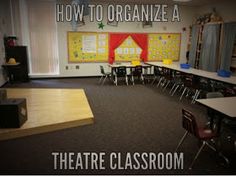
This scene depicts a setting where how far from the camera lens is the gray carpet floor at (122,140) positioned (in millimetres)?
2742

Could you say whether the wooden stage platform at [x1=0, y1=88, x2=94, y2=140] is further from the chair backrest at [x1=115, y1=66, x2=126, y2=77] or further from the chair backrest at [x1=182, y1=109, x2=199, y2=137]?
the chair backrest at [x1=115, y1=66, x2=126, y2=77]

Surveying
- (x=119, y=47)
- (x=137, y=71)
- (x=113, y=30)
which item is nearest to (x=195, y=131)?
(x=137, y=71)

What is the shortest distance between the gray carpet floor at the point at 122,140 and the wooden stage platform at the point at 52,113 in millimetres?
712

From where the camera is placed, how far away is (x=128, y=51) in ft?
30.6

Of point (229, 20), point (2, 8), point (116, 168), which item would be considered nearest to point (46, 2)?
point (2, 8)

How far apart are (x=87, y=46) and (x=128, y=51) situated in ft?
6.07

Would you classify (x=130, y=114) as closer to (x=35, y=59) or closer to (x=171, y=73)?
(x=171, y=73)

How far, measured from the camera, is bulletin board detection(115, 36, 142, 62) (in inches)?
363

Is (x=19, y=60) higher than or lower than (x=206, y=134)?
higher

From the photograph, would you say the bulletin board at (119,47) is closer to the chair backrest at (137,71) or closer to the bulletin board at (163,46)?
the bulletin board at (163,46)

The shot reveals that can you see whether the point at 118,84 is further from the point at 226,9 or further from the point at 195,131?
the point at 195,131

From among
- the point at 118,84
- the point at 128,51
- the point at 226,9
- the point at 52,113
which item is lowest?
the point at 118,84

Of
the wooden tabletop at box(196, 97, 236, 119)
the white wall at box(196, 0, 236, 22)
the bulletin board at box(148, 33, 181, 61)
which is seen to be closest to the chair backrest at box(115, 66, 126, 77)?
the bulletin board at box(148, 33, 181, 61)

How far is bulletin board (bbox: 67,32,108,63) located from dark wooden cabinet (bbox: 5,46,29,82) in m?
1.79
